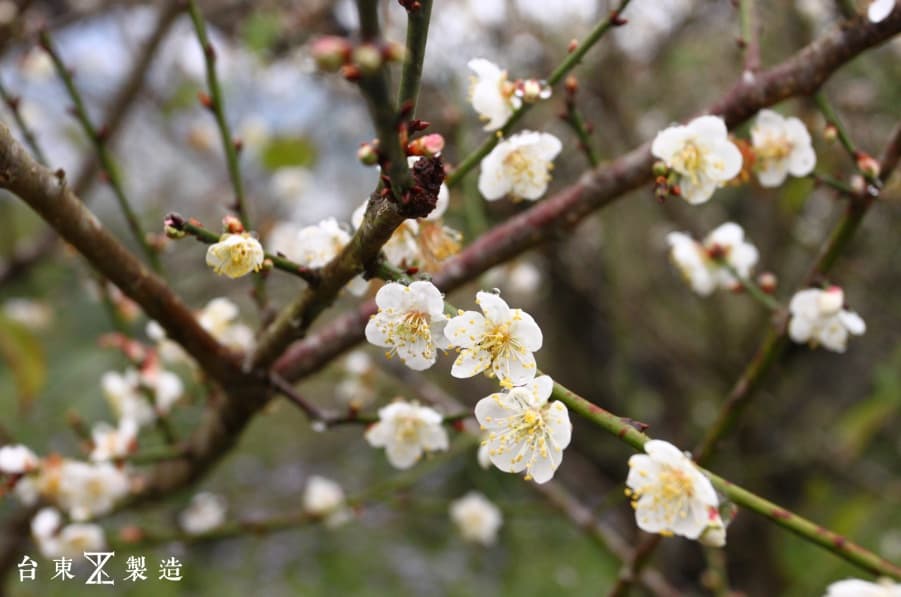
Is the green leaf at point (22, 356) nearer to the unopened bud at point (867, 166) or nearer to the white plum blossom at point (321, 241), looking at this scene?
the white plum blossom at point (321, 241)

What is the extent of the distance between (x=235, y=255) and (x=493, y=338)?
0.25m

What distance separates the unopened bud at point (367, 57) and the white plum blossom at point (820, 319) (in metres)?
0.82

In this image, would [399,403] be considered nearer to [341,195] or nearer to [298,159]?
[298,159]

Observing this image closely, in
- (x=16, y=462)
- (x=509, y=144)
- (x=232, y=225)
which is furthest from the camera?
(x=16, y=462)

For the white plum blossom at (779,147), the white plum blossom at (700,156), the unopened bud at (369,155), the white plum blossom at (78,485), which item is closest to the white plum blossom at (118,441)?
the white plum blossom at (78,485)

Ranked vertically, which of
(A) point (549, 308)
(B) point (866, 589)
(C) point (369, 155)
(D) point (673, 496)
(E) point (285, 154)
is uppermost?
(E) point (285, 154)

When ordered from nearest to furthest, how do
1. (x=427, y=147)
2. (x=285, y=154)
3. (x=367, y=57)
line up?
1. (x=367, y=57)
2. (x=427, y=147)
3. (x=285, y=154)

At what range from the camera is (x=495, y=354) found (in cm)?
69

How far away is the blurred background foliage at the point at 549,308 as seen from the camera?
241cm

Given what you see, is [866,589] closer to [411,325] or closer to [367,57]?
[411,325]

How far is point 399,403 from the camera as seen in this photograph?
0.98 meters

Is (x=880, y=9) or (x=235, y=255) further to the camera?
(x=880, y=9)

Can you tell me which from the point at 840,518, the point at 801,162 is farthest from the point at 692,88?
the point at 801,162

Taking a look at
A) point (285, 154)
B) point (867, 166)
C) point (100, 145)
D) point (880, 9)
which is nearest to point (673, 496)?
point (867, 166)
